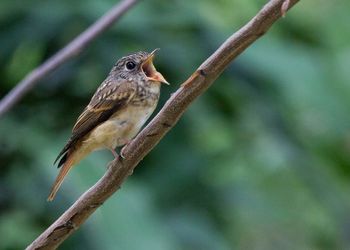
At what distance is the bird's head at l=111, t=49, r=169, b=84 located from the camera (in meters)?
3.03

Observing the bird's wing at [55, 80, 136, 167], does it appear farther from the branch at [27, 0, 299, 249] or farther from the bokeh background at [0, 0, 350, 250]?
the bokeh background at [0, 0, 350, 250]

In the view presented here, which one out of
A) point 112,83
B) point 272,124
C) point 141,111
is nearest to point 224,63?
point 141,111

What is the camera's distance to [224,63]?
2.03 m

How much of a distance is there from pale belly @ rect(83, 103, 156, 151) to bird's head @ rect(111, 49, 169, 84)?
0.35ft

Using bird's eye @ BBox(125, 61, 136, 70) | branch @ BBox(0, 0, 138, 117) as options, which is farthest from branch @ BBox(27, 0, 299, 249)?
bird's eye @ BBox(125, 61, 136, 70)

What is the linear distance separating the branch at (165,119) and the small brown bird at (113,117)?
A: 0.74 metres

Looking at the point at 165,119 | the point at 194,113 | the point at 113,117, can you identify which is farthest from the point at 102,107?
the point at 194,113

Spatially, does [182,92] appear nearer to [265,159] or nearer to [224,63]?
[224,63]

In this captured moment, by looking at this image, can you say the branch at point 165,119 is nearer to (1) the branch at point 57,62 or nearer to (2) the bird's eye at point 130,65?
(1) the branch at point 57,62

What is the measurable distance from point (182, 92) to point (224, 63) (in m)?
0.12

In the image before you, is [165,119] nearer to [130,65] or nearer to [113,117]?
[113,117]

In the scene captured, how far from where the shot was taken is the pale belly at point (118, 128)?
10.0 feet

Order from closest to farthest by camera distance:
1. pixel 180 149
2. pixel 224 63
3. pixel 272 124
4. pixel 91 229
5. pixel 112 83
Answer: pixel 224 63 → pixel 112 83 → pixel 91 229 → pixel 180 149 → pixel 272 124

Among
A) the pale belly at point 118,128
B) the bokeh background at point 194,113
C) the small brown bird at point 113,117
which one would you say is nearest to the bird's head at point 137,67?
the small brown bird at point 113,117
